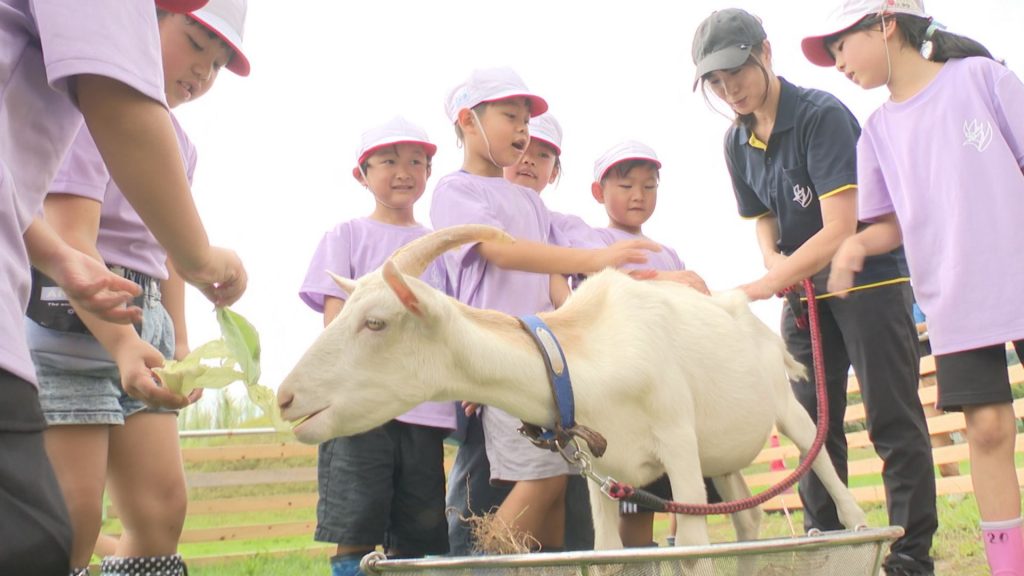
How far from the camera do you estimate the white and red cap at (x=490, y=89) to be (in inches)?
168

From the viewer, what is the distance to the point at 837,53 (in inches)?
151

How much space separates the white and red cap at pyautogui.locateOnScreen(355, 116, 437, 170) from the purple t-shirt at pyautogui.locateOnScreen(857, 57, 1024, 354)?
2224mm

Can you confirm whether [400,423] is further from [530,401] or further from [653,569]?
[653,569]

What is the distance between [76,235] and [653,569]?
178 cm

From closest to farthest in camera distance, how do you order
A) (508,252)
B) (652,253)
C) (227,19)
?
1. (227,19)
2. (508,252)
3. (652,253)

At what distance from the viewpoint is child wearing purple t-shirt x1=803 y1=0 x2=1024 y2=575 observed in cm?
322

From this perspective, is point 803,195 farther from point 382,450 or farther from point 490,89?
point 382,450

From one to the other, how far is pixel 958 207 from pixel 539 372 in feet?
5.53

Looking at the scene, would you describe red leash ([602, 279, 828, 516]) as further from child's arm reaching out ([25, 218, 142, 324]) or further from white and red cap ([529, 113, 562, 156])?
white and red cap ([529, 113, 562, 156])

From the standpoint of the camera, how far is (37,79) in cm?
139

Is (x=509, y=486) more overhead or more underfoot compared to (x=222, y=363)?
more underfoot

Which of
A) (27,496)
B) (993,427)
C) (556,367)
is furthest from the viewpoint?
(993,427)

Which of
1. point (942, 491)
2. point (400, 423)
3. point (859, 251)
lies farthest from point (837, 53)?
point (942, 491)

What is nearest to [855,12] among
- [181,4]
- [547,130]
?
[547,130]
